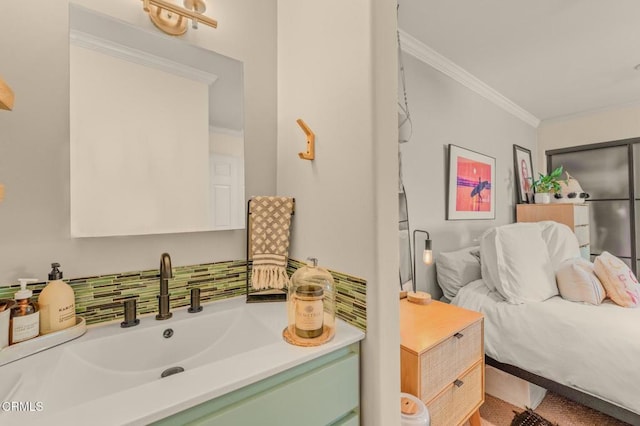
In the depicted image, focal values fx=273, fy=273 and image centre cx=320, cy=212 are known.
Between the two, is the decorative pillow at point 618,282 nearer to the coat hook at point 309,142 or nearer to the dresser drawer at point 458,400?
the dresser drawer at point 458,400

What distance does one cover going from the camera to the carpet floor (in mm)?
1657

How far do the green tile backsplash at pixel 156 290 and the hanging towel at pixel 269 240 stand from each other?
102mm

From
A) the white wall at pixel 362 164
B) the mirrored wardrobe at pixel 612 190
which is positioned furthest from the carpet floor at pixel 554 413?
the mirrored wardrobe at pixel 612 190

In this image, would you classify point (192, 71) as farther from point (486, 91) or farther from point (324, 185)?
point (486, 91)

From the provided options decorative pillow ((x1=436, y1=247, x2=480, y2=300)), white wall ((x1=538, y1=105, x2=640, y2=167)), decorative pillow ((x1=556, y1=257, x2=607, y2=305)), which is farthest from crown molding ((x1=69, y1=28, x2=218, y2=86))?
white wall ((x1=538, y1=105, x2=640, y2=167))

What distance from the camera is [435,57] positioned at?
2.22 m

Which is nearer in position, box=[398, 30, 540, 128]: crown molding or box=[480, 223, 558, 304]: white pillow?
box=[480, 223, 558, 304]: white pillow

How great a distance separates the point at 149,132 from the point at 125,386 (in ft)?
2.68

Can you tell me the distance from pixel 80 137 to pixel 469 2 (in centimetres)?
212

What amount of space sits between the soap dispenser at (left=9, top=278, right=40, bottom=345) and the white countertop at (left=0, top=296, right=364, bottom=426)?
0.06 metres

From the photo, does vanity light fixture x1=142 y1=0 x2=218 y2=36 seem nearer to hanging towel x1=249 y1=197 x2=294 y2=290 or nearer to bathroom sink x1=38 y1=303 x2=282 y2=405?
hanging towel x1=249 y1=197 x2=294 y2=290

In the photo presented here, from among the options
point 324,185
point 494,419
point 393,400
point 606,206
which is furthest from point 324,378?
point 606,206

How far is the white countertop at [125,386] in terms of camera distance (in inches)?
20.4

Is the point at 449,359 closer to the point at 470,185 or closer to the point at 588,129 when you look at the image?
the point at 470,185
